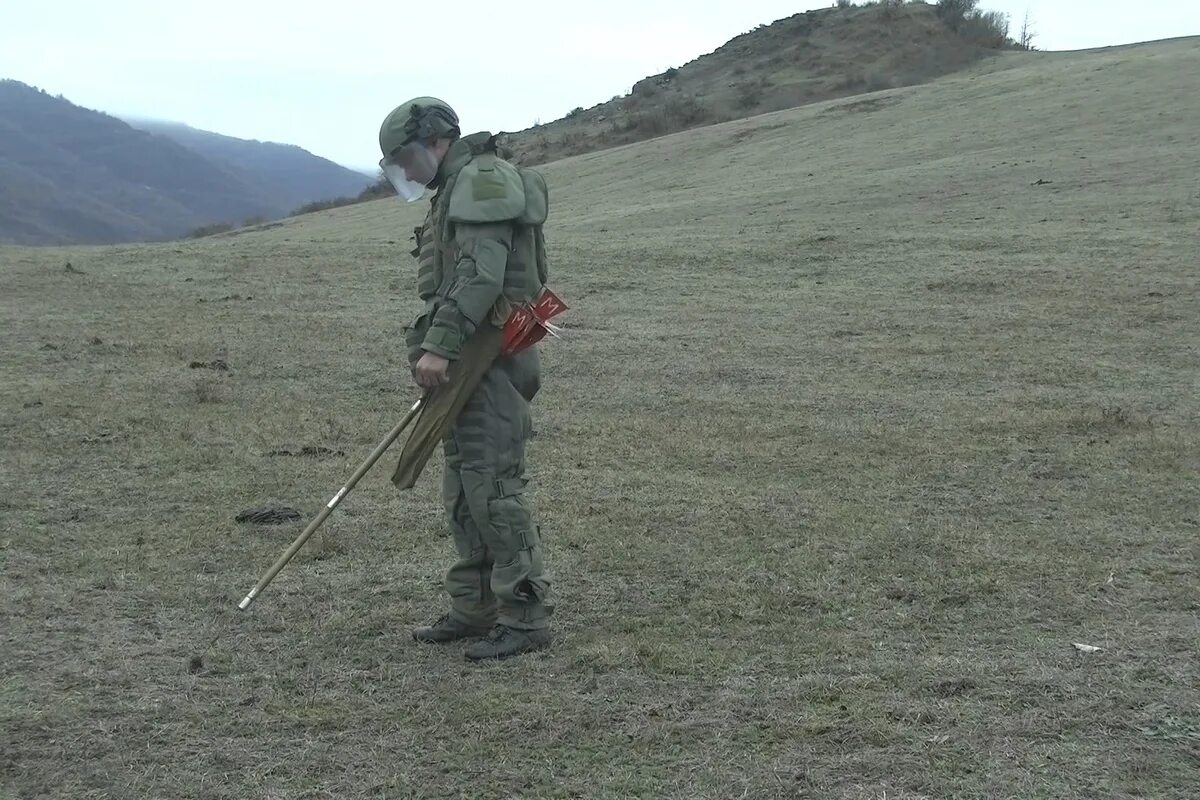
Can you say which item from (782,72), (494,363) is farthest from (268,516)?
(782,72)

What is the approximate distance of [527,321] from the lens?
A: 165 inches

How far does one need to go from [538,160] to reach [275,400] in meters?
31.6

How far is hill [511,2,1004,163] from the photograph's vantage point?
136 ft

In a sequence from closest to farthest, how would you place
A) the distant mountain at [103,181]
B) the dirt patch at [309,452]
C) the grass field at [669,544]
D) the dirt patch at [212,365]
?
1. the grass field at [669,544]
2. the dirt patch at [309,452]
3. the dirt patch at [212,365]
4. the distant mountain at [103,181]

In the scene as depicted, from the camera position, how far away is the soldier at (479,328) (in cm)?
406

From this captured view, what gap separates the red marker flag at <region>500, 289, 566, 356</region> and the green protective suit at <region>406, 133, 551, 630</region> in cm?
4

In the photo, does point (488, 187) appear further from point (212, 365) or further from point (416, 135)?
point (212, 365)

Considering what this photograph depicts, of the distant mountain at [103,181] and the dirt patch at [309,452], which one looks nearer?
the dirt patch at [309,452]

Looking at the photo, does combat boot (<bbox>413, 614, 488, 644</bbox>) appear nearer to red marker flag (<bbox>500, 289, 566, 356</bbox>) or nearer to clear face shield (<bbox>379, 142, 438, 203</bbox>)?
red marker flag (<bbox>500, 289, 566, 356</bbox>)

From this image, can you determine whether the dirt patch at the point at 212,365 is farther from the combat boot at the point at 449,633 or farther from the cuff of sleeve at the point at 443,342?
the cuff of sleeve at the point at 443,342

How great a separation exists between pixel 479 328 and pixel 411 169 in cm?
A: 62

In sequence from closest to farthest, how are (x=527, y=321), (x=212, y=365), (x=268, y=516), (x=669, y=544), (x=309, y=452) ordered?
(x=527, y=321)
(x=669, y=544)
(x=268, y=516)
(x=309, y=452)
(x=212, y=365)

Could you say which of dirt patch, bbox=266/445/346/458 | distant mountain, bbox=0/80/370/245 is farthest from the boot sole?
distant mountain, bbox=0/80/370/245

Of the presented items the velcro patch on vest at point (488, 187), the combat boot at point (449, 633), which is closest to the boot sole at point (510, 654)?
the combat boot at point (449, 633)
